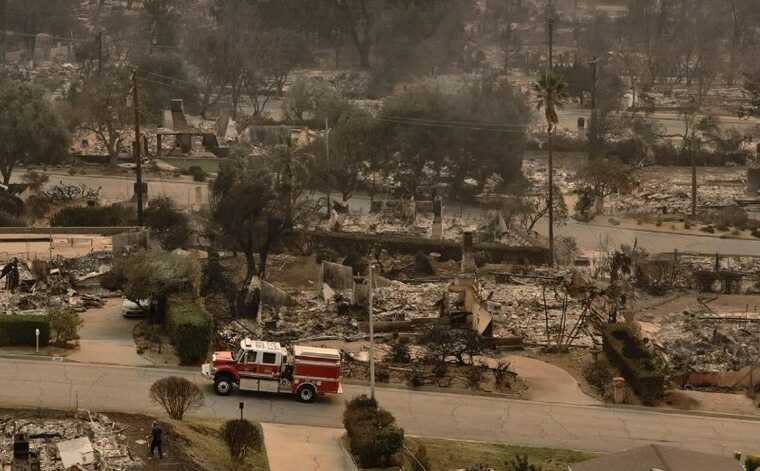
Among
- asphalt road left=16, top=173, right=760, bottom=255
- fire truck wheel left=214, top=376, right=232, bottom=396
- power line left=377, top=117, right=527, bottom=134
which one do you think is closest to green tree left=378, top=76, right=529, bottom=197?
power line left=377, top=117, right=527, bottom=134

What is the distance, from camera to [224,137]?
90.8 meters

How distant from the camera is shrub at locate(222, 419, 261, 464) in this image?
120 feet

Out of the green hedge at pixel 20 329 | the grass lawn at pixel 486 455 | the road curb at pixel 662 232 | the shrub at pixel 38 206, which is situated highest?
the shrub at pixel 38 206

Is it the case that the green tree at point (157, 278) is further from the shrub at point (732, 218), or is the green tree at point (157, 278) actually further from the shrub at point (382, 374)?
the shrub at point (732, 218)

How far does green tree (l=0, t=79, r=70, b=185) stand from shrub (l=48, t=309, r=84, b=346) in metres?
27.0

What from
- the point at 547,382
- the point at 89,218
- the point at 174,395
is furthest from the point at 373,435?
the point at 89,218

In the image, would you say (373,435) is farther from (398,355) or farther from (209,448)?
(398,355)

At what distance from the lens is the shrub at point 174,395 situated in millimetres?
38500

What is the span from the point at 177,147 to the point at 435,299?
120ft

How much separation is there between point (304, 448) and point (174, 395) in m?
3.44

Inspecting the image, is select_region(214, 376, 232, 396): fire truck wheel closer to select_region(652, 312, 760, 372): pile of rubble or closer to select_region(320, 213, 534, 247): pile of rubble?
select_region(652, 312, 760, 372): pile of rubble

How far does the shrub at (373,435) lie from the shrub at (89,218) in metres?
26.5

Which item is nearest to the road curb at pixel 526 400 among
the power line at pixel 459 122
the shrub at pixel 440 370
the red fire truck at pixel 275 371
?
the shrub at pixel 440 370

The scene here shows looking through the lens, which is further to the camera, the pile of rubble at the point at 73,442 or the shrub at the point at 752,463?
the shrub at the point at 752,463
